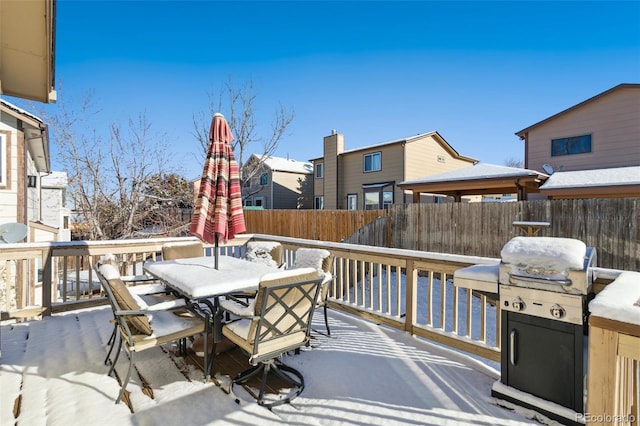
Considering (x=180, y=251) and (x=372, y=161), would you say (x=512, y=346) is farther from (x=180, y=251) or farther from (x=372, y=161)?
(x=372, y=161)

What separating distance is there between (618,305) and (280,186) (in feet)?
66.7

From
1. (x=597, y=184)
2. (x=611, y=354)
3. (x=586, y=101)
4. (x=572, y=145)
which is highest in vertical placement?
(x=586, y=101)

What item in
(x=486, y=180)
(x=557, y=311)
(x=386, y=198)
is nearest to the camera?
(x=557, y=311)

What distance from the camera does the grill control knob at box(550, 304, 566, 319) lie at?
2.03 metres

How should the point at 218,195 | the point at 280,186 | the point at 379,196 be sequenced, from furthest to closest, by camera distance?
1. the point at 280,186
2. the point at 379,196
3. the point at 218,195

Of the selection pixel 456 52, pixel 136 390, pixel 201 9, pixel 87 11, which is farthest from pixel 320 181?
pixel 136 390

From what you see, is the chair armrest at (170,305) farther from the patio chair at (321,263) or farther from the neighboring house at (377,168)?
the neighboring house at (377,168)

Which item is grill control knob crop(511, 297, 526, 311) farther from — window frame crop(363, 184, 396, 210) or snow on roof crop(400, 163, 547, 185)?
window frame crop(363, 184, 396, 210)

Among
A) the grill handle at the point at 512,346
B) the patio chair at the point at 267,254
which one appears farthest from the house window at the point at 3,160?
the grill handle at the point at 512,346

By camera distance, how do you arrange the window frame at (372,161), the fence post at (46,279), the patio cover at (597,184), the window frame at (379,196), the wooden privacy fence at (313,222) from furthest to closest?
the window frame at (372,161)
the window frame at (379,196)
the wooden privacy fence at (313,222)
the patio cover at (597,184)
the fence post at (46,279)

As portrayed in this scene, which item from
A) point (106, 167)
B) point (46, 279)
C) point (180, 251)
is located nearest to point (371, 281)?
point (180, 251)

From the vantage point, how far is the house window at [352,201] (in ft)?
56.4

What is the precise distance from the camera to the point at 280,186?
835 inches

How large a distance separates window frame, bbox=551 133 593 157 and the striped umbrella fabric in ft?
41.3
